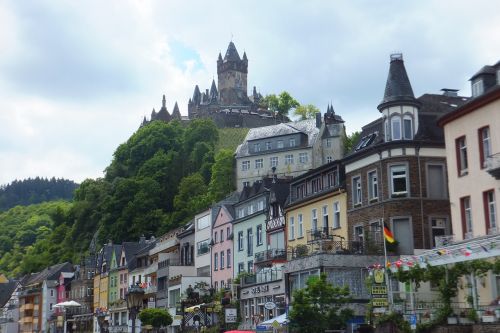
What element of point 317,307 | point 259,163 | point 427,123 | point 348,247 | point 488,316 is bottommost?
point 488,316

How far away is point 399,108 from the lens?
139 ft

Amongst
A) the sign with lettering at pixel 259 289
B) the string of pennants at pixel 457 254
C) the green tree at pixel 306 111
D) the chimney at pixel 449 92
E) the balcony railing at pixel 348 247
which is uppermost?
the green tree at pixel 306 111

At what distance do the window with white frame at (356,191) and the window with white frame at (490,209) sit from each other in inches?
456

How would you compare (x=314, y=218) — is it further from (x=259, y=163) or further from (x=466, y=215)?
(x=259, y=163)

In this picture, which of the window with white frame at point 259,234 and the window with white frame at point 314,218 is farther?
the window with white frame at point 259,234

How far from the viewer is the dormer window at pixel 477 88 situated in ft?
113

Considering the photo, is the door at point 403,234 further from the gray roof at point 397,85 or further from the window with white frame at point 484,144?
the window with white frame at point 484,144

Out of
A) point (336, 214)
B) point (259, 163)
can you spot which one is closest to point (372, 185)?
point (336, 214)

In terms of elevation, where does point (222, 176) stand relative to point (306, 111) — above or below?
below

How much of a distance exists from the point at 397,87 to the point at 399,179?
5.11 meters

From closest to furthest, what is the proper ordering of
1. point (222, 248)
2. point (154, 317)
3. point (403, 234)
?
point (403, 234) < point (154, 317) < point (222, 248)

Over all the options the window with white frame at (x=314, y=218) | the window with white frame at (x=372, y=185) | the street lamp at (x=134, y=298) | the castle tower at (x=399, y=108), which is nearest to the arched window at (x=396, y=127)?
the castle tower at (x=399, y=108)

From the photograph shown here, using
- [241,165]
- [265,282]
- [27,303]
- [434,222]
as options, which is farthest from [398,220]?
[27,303]

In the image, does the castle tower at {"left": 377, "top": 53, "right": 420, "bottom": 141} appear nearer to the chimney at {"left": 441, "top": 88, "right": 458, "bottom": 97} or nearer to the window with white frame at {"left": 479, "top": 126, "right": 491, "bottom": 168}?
the chimney at {"left": 441, "top": 88, "right": 458, "bottom": 97}
